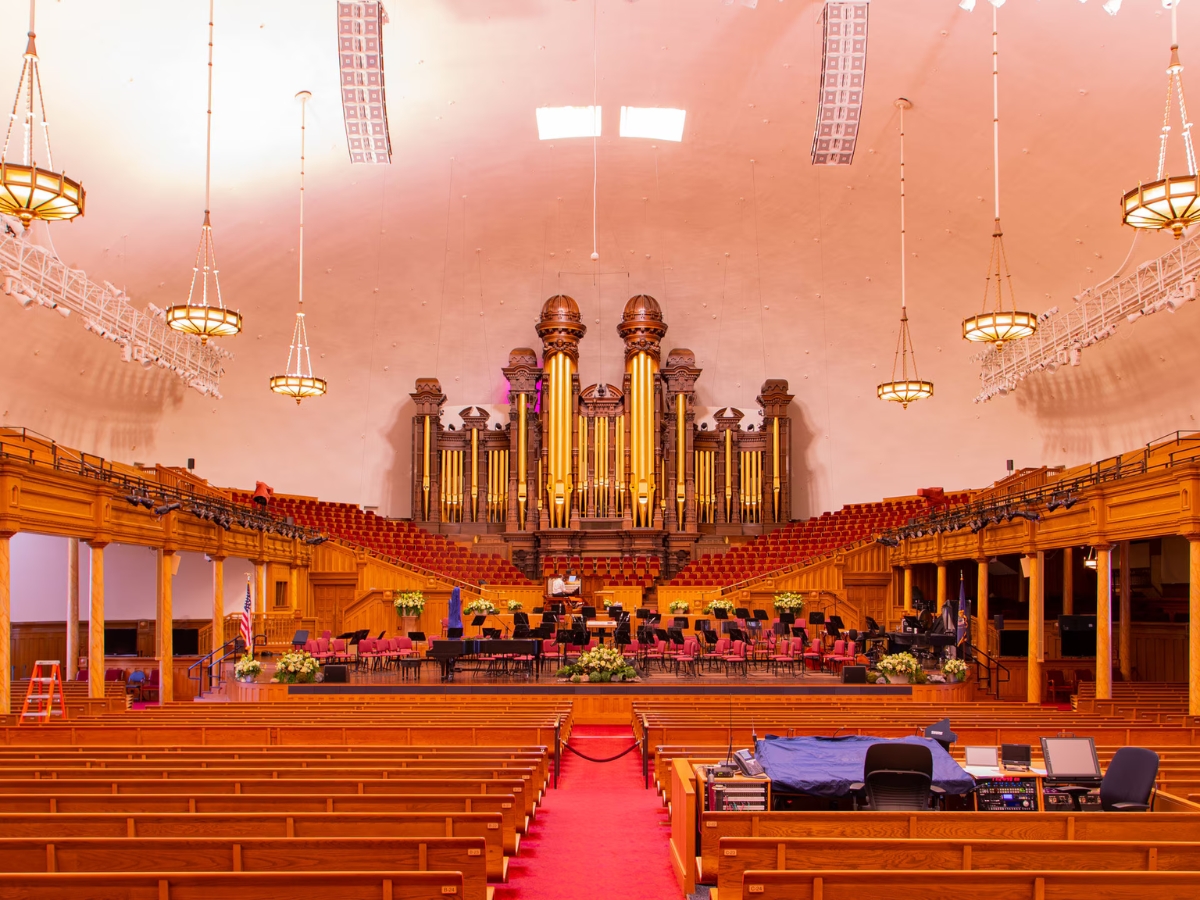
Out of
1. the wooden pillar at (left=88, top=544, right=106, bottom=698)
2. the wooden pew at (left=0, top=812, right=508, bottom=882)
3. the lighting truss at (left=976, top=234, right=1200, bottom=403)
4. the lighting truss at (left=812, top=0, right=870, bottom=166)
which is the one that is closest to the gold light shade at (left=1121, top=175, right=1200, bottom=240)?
the lighting truss at (left=976, top=234, right=1200, bottom=403)

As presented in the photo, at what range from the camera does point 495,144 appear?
77.6 feet

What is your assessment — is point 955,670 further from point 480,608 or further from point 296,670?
point 296,670

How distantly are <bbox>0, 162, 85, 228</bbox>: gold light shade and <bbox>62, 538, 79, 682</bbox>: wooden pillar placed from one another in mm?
9747

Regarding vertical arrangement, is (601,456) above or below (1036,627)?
above

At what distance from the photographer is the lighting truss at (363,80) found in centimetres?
1834

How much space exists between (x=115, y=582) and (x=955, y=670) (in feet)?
58.5

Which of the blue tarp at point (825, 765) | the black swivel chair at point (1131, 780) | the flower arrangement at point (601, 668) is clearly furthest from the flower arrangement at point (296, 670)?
Result: the black swivel chair at point (1131, 780)

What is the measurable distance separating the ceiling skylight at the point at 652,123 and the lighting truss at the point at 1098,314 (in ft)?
28.9

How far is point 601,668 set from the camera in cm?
1614

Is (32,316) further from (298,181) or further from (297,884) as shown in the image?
(297,884)

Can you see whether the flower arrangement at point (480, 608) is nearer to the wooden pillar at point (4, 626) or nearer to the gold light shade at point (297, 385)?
the gold light shade at point (297, 385)

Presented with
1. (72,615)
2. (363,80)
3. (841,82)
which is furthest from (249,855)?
(841,82)

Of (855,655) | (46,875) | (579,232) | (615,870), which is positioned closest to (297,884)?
(46,875)

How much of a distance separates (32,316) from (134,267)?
9.90 feet
